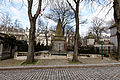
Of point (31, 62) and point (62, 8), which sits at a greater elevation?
point (62, 8)

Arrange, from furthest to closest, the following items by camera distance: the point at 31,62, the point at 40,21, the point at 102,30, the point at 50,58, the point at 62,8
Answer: the point at 102,30 → the point at 40,21 → the point at 62,8 → the point at 50,58 → the point at 31,62

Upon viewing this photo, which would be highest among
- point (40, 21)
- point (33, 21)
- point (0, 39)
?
point (40, 21)

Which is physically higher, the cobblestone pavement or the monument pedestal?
the monument pedestal

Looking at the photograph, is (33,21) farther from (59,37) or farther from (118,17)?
(118,17)

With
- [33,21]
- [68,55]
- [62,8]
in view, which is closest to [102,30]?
[62,8]

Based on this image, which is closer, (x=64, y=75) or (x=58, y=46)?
(x=64, y=75)

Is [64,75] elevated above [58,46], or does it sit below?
below

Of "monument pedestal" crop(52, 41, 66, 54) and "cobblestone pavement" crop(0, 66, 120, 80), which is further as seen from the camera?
"monument pedestal" crop(52, 41, 66, 54)

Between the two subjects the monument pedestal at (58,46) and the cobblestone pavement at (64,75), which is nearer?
the cobblestone pavement at (64,75)

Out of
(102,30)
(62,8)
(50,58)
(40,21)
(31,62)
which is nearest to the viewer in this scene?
(31,62)

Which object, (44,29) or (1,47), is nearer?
(1,47)

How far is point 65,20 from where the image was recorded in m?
27.8

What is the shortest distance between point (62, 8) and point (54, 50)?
613 inches

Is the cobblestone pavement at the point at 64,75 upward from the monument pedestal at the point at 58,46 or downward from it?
downward
